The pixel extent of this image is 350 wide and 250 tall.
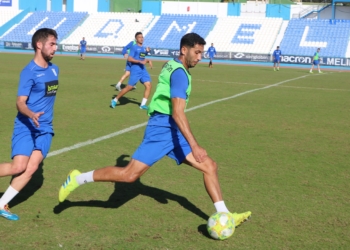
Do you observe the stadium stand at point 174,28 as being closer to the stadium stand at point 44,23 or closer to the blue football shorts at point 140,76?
the stadium stand at point 44,23

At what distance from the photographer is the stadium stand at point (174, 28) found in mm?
49394

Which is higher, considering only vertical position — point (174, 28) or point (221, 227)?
point (174, 28)

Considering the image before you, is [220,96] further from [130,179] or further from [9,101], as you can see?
[130,179]

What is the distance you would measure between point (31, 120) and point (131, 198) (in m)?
1.61

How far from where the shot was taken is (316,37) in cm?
4712

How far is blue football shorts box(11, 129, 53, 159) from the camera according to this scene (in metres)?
5.31

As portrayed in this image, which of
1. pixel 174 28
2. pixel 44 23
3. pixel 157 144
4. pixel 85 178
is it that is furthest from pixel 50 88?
pixel 44 23

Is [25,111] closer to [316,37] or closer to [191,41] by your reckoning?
[191,41]

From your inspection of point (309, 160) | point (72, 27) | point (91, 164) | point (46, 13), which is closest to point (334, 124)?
point (309, 160)

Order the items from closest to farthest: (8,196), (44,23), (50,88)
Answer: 1. (8,196)
2. (50,88)
3. (44,23)

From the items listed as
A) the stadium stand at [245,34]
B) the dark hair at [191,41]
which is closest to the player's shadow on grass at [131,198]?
the dark hair at [191,41]

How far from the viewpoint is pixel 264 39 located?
47.9 meters

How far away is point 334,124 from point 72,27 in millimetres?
46533

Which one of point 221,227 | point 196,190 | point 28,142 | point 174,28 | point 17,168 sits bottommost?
point 196,190
